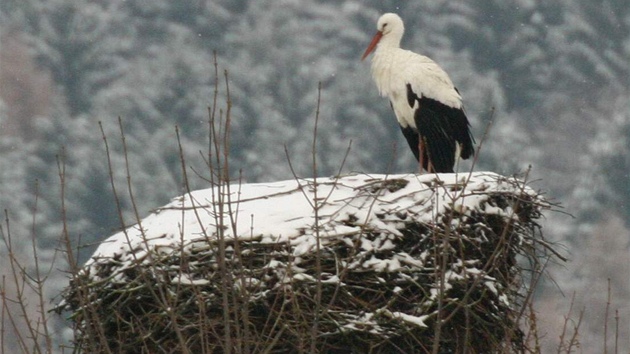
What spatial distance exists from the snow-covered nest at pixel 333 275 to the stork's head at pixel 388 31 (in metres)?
3.52

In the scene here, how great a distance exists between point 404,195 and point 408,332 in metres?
0.91

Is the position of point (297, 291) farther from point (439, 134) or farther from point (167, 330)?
point (439, 134)

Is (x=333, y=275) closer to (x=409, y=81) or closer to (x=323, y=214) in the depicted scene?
(x=323, y=214)

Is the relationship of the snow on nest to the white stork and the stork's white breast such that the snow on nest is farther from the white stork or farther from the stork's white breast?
the stork's white breast

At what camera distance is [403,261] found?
527 centimetres

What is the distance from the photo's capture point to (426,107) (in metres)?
8.38

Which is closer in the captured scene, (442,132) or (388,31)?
(442,132)

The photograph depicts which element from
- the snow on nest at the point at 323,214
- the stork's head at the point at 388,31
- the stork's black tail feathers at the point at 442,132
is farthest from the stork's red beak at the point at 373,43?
the snow on nest at the point at 323,214

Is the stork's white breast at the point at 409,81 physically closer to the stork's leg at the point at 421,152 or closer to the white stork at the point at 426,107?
the white stork at the point at 426,107

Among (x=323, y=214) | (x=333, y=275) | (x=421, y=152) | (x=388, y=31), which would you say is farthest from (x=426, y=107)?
(x=333, y=275)

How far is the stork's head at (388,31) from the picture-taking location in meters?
9.05

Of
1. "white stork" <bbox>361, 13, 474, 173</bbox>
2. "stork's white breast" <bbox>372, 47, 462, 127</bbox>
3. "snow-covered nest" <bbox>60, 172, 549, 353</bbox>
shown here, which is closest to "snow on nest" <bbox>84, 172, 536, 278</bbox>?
"snow-covered nest" <bbox>60, 172, 549, 353</bbox>

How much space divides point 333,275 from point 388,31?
14.5 feet

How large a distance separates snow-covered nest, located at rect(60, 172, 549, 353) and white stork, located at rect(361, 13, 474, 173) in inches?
97.5
